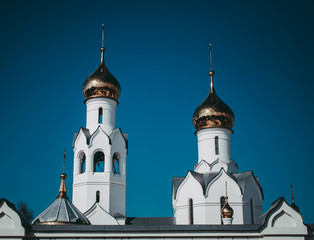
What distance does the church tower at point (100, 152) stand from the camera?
75.5ft

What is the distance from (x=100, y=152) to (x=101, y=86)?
11.4 ft

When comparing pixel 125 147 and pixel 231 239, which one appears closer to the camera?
pixel 231 239

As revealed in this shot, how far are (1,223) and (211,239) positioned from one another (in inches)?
191

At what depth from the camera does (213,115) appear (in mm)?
24875

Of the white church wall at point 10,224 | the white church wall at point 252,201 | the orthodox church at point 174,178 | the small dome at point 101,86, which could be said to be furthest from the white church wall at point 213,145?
the white church wall at point 10,224

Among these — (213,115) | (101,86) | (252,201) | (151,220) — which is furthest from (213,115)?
(151,220)

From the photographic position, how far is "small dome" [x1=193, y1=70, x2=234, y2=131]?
24.9 m

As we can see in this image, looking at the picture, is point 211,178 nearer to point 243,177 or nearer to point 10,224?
point 243,177

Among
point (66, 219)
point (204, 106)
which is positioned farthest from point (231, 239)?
point (204, 106)

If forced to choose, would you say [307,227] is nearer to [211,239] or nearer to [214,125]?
[211,239]

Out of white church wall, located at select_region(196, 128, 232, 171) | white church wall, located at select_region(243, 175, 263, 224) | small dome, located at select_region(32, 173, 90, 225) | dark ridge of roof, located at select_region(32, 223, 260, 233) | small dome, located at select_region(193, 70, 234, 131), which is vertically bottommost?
dark ridge of roof, located at select_region(32, 223, 260, 233)

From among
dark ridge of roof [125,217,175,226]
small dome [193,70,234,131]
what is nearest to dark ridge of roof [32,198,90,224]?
dark ridge of roof [125,217,175,226]

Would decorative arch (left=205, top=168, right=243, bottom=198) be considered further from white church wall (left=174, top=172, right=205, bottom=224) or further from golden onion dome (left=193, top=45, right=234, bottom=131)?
golden onion dome (left=193, top=45, right=234, bottom=131)

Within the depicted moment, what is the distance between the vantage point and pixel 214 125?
81.9ft
